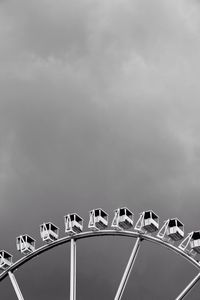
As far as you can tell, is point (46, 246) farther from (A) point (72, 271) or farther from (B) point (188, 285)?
(B) point (188, 285)

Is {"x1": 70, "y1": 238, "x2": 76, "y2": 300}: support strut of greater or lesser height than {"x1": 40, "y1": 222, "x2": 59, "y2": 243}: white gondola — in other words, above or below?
below

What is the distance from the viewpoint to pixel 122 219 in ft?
192

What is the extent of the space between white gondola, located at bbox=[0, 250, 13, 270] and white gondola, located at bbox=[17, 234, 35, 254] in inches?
45.6

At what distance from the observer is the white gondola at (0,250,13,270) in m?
63.3

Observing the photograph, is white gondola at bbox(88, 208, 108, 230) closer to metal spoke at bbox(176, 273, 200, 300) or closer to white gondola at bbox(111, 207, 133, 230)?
white gondola at bbox(111, 207, 133, 230)

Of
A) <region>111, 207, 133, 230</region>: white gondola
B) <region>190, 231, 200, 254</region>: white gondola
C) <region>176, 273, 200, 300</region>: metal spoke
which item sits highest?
<region>111, 207, 133, 230</region>: white gondola

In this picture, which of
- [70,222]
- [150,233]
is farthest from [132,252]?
[70,222]

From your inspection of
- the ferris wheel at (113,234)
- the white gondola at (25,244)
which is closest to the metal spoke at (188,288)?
the ferris wheel at (113,234)

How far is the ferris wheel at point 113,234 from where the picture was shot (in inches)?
2148

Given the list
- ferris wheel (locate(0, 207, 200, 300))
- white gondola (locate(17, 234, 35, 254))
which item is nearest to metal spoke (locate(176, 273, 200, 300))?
ferris wheel (locate(0, 207, 200, 300))

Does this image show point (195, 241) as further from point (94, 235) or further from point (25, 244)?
point (25, 244)

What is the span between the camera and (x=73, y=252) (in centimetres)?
5919

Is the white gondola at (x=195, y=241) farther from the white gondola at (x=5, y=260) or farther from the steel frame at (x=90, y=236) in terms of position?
the white gondola at (x=5, y=260)

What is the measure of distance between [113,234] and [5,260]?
10.0m
